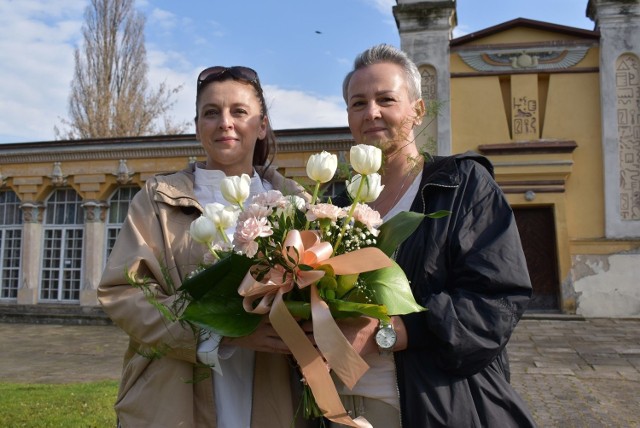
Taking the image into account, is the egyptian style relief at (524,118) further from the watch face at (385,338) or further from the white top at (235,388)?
the watch face at (385,338)

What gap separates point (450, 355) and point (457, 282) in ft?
0.80

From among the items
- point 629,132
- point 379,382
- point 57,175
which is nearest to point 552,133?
point 629,132

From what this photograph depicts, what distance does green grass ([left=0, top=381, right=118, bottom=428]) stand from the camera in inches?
209

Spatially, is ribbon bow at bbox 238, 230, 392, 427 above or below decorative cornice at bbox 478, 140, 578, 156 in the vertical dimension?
below

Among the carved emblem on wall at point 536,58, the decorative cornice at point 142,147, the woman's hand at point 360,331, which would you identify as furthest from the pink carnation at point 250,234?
the carved emblem on wall at point 536,58

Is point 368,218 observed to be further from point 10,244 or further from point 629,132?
point 10,244

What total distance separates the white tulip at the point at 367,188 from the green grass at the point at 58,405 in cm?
424

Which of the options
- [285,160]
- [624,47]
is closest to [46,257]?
[285,160]

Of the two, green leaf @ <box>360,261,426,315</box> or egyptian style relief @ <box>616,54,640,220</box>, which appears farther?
egyptian style relief @ <box>616,54,640,220</box>

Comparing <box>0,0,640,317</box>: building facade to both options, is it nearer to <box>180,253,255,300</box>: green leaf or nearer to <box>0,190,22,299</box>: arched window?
<box>0,190,22,299</box>: arched window

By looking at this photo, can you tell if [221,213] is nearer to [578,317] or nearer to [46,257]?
[578,317]

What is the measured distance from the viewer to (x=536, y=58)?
567 inches

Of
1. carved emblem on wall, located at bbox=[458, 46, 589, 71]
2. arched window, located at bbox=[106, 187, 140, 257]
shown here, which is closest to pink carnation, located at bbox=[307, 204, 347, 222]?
carved emblem on wall, located at bbox=[458, 46, 589, 71]

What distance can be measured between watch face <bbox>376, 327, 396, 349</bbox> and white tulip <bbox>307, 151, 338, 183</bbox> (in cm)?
50
